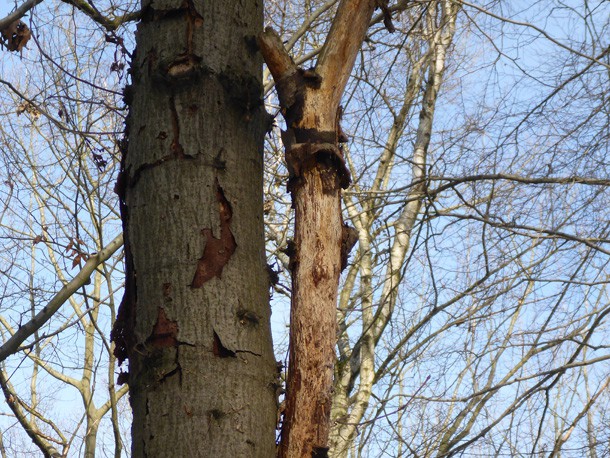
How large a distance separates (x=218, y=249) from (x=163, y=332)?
19cm

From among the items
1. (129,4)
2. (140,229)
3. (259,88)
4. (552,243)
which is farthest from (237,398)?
(552,243)

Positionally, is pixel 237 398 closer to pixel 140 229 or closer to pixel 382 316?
pixel 140 229

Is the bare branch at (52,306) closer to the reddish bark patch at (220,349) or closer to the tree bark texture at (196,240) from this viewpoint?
the tree bark texture at (196,240)

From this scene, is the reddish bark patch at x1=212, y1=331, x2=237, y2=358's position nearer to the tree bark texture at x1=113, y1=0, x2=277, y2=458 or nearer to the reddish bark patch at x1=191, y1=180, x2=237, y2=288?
the tree bark texture at x1=113, y1=0, x2=277, y2=458

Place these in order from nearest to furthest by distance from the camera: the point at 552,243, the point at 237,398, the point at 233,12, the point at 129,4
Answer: the point at 237,398 < the point at 233,12 < the point at 129,4 < the point at 552,243

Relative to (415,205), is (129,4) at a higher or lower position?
lower

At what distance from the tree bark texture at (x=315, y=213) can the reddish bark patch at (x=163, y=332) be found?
33cm

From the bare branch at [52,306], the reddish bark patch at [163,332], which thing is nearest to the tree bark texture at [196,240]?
the reddish bark patch at [163,332]

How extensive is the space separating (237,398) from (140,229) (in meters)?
0.38

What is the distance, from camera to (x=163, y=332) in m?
1.27

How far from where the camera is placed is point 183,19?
156 centimetres

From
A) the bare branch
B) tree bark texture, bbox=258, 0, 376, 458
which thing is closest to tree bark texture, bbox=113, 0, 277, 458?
tree bark texture, bbox=258, 0, 376, 458

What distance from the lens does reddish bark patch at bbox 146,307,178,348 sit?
1256mm

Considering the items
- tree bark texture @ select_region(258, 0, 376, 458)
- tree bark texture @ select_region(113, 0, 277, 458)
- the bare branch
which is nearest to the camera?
tree bark texture @ select_region(113, 0, 277, 458)
